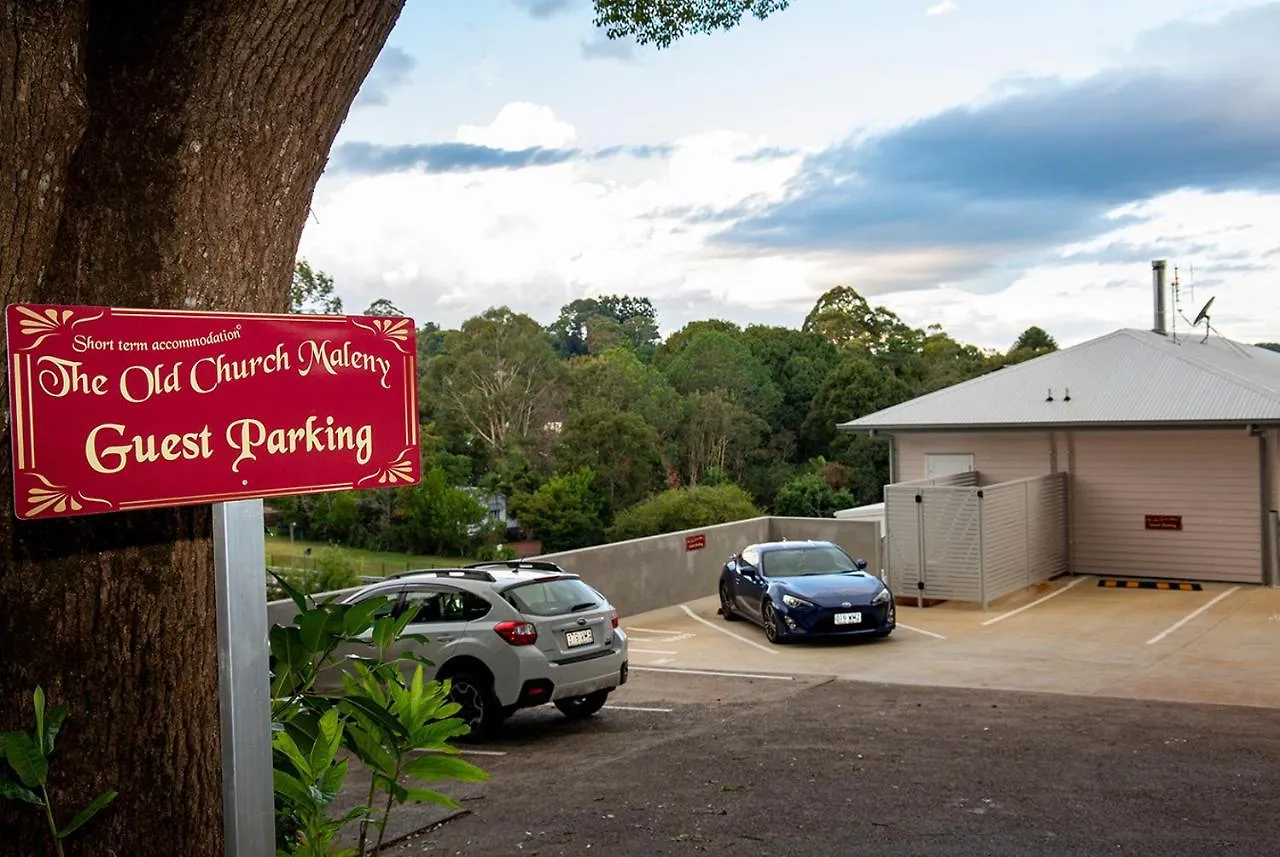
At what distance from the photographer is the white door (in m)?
26.1

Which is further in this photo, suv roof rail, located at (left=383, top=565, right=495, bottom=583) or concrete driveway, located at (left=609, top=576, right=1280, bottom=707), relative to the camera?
concrete driveway, located at (left=609, top=576, right=1280, bottom=707)

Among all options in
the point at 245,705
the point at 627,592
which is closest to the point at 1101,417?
the point at 627,592

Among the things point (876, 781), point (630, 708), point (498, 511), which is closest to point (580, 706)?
point (630, 708)

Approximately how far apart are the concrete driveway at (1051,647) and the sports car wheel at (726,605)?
0.23 meters

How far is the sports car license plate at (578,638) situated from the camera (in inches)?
457

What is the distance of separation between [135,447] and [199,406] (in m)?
0.22

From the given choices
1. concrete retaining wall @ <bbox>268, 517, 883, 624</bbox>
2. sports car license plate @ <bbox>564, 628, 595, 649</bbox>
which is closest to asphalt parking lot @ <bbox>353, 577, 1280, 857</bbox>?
sports car license plate @ <bbox>564, 628, 595, 649</bbox>

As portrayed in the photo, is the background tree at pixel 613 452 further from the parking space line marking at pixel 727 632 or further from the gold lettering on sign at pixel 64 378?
the gold lettering on sign at pixel 64 378

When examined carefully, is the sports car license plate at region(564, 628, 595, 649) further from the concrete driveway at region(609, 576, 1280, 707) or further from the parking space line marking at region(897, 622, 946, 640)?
the parking space line marking at region(897, 622, 946, 640)

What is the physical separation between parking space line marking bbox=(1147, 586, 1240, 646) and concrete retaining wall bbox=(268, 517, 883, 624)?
561 centimetres

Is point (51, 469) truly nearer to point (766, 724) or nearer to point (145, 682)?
point (145, 682)

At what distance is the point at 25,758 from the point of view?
3.29 m

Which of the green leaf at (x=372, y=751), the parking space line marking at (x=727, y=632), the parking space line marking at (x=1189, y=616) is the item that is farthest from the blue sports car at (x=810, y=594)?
the green leaf at (x=372, y=751)

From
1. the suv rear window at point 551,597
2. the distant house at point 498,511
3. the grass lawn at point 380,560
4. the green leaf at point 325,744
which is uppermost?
the green leaf at point 325,744
